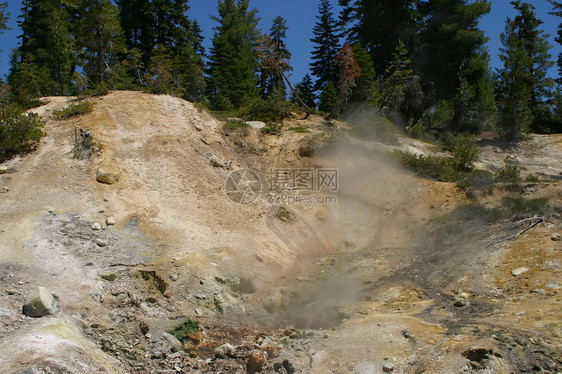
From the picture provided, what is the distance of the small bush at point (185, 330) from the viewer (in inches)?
284

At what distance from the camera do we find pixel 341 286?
9812mm

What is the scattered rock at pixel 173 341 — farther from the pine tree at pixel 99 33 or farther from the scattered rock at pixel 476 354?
the pine tree at pixel 99 33

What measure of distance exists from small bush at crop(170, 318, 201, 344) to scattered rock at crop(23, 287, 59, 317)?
79.5 inches

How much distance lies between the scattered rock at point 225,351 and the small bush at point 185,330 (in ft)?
2.36

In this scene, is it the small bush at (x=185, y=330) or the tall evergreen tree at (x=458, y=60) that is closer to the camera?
the small bush at (x=185, y=330)

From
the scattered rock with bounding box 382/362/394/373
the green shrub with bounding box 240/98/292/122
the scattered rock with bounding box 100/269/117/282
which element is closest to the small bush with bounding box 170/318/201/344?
the scattered rock with bounding box 100/269/117/282

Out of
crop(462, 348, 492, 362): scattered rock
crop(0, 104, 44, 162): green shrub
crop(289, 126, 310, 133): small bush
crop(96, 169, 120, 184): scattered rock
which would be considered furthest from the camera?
crop(289, 126, 310, 133): small bush

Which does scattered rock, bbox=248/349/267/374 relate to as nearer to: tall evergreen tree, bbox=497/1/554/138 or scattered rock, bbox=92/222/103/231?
scattered rock, bbox=92/222/103/231

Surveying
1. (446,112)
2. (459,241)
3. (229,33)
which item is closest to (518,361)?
(459,241)

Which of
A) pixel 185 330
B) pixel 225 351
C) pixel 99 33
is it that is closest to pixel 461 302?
pixel 225 351

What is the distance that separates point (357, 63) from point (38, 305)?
2126 centimetres

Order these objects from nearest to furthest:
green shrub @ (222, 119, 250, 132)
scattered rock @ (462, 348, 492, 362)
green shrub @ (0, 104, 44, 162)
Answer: scattered rock @ (462, 348, 492, 362) < green shrub @ (0, 104, 44, 162) < green shrub @ (222, 119, 250, 132)

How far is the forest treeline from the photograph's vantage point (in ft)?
65.0

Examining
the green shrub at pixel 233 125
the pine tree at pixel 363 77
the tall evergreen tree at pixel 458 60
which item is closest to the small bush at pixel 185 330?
the green shrub at pixel 233 125
